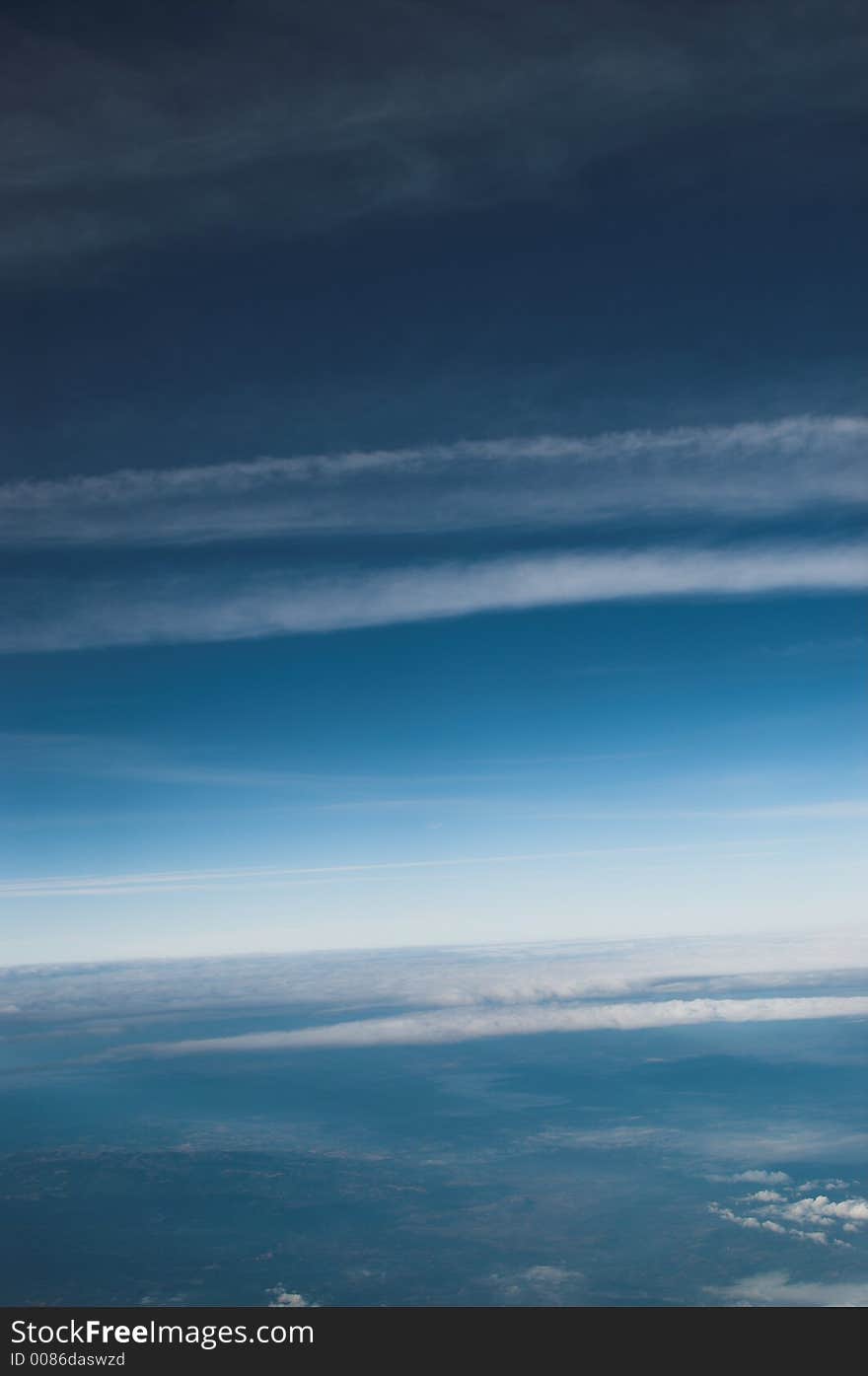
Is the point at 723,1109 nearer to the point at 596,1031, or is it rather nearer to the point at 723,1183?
the point at 723,1183

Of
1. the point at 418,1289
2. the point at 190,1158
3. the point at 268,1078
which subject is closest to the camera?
the point at 418,1289

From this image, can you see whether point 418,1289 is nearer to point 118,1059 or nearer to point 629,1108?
point 629,1108

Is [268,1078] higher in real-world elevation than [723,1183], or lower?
higher

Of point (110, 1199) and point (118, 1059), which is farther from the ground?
point (118, 1059)
